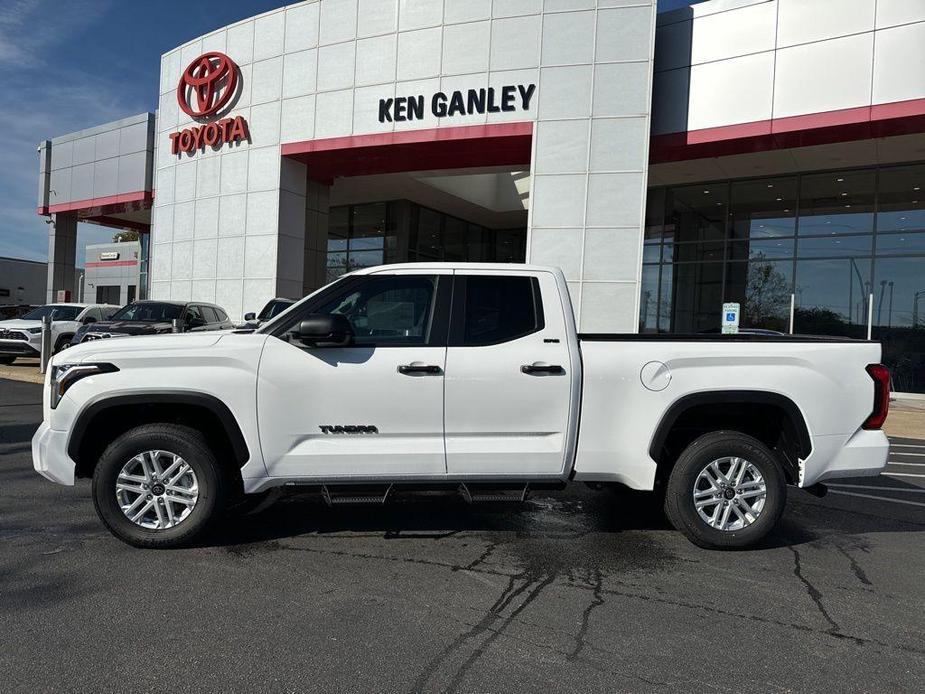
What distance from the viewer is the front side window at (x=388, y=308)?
4.53 metres

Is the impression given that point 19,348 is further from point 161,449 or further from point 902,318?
point 902,318

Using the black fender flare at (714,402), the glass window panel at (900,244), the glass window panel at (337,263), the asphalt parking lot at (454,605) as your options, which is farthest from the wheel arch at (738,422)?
the glass window panel at (337,263)

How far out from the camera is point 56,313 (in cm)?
1767

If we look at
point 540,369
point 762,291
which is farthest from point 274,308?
point 762,291

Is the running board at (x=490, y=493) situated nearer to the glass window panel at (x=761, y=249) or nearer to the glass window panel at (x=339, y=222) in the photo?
the glass window panel at (x=761, y=249)

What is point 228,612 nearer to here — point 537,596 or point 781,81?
point 537,596

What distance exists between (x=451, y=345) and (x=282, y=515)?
2060 mm

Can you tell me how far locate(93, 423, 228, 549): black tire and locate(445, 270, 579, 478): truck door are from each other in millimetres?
1578

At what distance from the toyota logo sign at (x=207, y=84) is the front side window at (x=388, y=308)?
56.3 ft

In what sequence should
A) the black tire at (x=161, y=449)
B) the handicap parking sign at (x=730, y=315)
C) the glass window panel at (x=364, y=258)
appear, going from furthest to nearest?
1. the glass window panel at (x=364, y=258)
2. the handicap parking sign at (x=730, y=315)
3. the black tire at (x=161, y=449)

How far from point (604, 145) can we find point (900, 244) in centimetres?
818

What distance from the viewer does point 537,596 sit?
3816 mm

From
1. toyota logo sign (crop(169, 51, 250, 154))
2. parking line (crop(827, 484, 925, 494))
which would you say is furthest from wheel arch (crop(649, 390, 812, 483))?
toyota logo sign (crop(169, 51, 250, 154))

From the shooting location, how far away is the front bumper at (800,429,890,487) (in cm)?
464
